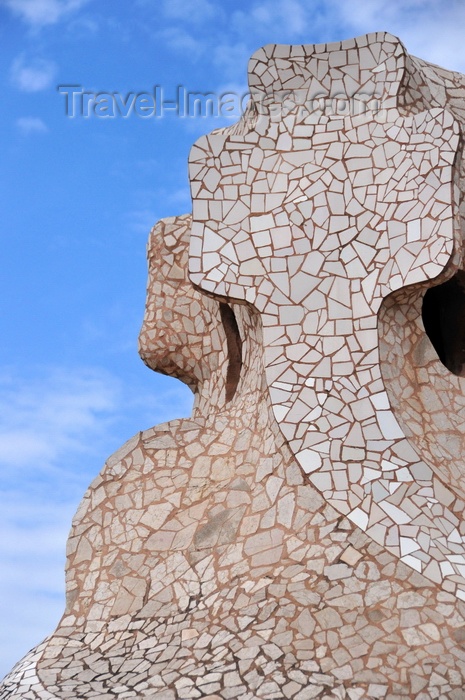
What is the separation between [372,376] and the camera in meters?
10.8

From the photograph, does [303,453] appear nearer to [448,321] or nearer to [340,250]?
[340,250]

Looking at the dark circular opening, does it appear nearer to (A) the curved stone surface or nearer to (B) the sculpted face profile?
(B) the sculpted face profile

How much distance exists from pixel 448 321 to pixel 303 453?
266 centimetres

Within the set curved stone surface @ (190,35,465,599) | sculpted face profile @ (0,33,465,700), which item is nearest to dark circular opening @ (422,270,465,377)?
sculpted face profile @ (0,33,465,700)

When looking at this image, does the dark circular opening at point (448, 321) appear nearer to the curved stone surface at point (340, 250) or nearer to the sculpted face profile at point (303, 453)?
the sculpted face profile at point (303, 453)

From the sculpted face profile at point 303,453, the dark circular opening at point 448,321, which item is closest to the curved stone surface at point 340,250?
the sculpted face profile at point 303,453

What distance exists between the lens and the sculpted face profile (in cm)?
973

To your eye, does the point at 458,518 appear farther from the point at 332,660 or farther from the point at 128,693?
the point at 128,693

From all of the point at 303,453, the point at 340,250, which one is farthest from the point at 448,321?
the point at 303,453

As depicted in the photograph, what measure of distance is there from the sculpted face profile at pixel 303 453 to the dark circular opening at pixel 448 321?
0.97 metres

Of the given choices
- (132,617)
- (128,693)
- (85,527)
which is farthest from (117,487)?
(128,693)

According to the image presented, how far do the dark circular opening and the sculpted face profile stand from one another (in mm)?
970

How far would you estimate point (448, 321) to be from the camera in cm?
1246

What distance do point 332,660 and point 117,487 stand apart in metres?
3.11
